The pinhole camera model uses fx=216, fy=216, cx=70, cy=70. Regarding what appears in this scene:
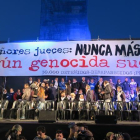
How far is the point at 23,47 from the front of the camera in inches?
382

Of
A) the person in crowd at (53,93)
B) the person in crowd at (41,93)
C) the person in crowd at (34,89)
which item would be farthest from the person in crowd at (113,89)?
the person in crowd at (34,89)

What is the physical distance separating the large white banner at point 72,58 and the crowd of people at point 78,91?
1.57 ft

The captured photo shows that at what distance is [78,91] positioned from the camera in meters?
9.09

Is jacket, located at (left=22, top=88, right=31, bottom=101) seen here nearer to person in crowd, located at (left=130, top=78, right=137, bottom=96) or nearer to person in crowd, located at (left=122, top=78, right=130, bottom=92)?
person in crowd, located at (left=122, top=78, right=130, bottom=92)

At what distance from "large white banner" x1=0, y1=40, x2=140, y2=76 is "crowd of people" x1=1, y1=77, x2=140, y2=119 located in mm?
478

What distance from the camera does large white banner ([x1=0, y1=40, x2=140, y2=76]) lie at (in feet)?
30.0

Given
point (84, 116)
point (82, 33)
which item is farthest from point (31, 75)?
point (82, 33)

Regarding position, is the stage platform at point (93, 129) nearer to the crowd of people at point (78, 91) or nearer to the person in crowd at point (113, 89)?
the crowd of people at point (78, 91)

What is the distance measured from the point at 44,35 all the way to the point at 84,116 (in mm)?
8712

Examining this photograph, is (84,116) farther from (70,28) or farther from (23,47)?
(70,28)

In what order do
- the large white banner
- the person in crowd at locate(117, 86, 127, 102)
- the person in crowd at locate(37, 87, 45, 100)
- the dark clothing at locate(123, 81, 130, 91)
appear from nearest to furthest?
the person in crowd at locate(37, 87, 45, 100)
the person in crowd at locate(117, 86, 127, 102)
the large white banner
the dark clothing at locate(123, 81, 130, 91)

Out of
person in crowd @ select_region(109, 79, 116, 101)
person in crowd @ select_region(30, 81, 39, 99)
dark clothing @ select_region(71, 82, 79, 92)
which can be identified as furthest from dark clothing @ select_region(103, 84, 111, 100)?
person in crowd @ select_region(30, 81, 39, 99)

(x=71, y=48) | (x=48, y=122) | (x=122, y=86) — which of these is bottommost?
(x=48, y=122)

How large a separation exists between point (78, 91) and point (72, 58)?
1.46 metres
